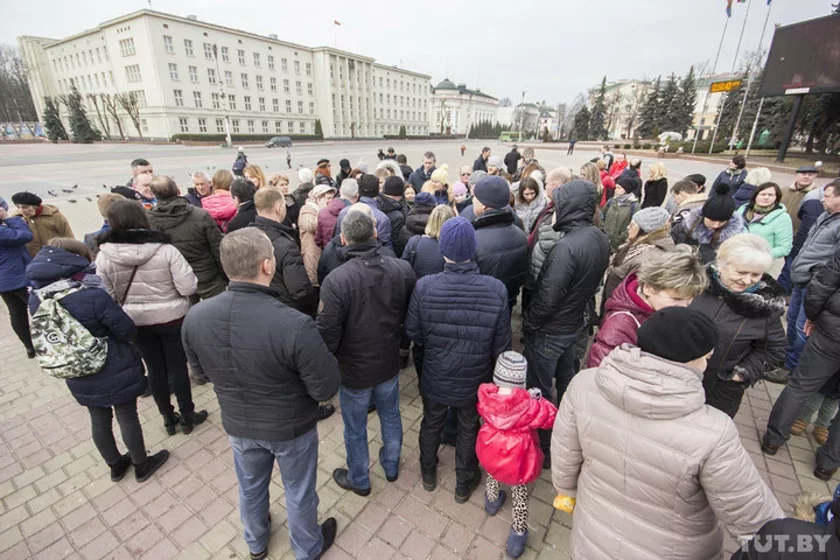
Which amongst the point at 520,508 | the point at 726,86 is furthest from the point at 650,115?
the point at 520,508

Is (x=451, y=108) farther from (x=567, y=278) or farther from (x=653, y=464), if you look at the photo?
(x=653, y=464)

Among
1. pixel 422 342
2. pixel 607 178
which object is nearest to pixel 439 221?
pixel 422 342

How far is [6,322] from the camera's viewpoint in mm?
5504

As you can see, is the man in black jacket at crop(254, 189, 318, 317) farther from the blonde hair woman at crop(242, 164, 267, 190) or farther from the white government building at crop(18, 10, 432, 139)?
the white government building at crop(18, 10, 432, 139)

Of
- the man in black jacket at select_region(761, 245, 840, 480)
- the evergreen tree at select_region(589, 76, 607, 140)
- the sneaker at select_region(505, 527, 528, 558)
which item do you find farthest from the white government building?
the man in black jacket at select_region(761, 245, 840, 480)

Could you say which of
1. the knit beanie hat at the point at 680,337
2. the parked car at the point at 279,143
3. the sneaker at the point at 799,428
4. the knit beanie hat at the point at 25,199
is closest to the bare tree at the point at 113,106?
the parked car at the point at 279,143

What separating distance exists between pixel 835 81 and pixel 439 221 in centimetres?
2365

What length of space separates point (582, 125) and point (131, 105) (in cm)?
5838

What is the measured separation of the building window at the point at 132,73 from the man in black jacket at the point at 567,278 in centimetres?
6141

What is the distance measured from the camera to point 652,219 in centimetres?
312

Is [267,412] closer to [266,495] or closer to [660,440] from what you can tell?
[266,495]

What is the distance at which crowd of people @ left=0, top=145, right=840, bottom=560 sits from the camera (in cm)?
141

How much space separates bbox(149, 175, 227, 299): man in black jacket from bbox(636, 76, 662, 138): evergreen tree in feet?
161

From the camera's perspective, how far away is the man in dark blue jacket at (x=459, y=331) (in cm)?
238
